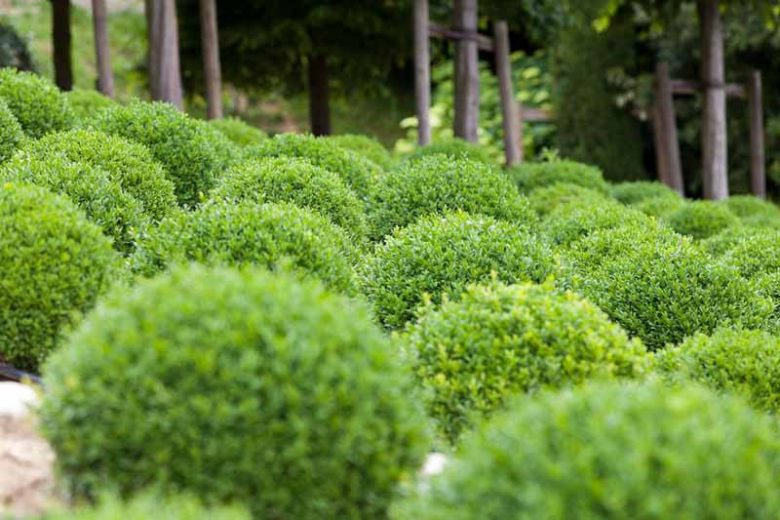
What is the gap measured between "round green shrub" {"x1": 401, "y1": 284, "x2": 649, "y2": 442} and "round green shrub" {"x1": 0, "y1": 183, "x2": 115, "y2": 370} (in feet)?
5.43

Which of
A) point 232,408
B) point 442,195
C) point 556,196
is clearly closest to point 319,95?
point 556,196

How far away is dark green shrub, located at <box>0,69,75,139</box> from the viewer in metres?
7.76

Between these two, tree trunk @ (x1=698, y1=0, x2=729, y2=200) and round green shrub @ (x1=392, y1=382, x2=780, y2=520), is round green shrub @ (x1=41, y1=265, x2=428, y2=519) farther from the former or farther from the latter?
tree trunk @ (x1=698, y1=0, x2=729, y2=200)

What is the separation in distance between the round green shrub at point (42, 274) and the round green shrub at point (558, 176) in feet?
23.2

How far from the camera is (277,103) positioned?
26672mm

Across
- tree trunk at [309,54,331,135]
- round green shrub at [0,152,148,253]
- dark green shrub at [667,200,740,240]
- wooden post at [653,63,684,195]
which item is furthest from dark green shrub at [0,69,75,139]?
wooden post at [653,63,684,195]

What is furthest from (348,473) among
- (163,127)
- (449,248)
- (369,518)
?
(163,127)

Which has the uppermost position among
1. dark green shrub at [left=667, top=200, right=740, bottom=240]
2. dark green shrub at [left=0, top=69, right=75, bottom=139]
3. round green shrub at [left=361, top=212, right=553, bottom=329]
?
dark green shrub at [left=0, top=69, right=75, bottom=139]

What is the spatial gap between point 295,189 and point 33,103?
2574 millimetres

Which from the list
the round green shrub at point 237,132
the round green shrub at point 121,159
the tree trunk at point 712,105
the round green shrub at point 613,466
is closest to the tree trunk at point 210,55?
the round green shrub at point 237,132

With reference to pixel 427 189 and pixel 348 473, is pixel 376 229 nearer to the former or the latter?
pixel 427 189

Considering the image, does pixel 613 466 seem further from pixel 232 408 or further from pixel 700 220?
pixel 700 220

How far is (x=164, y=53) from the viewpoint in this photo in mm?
10930

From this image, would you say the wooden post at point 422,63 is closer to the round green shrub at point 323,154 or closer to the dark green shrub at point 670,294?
the round green shrub at point 323,154
